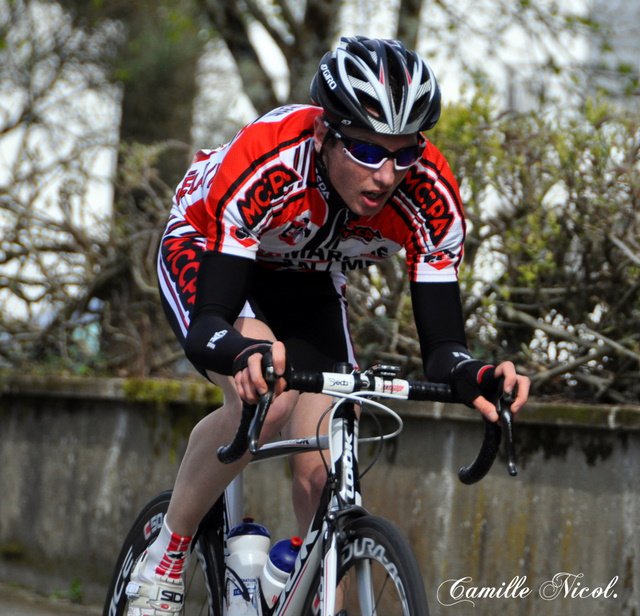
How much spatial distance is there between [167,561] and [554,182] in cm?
269

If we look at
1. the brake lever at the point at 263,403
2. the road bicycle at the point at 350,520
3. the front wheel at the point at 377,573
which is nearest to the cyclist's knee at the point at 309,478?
the road bicycle at the point at 350,520

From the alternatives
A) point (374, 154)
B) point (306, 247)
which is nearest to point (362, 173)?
point (374, 154)

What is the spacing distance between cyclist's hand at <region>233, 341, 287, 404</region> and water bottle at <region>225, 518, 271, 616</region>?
937 mm

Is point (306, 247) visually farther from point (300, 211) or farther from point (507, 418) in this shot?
point (507, 418)

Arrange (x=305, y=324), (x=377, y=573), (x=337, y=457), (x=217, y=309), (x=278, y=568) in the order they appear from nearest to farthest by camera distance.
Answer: (x=377, y=573), (x=337, y=457), (x=217, y=309), (x=278, y=568), (x=305, y=324)

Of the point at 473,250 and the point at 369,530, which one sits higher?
the point at 473,250

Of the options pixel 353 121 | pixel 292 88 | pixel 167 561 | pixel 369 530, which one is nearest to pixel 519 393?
pixel 369 530

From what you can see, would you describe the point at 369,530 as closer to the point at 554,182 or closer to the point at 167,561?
the point at 167,561

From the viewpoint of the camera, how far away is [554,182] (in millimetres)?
5371

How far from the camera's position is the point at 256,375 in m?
2.80

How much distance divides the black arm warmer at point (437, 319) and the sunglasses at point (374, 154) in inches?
16.5

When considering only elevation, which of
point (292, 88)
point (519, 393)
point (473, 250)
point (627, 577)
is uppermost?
point (292, 88)

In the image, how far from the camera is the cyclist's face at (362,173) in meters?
3.25

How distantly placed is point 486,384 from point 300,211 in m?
0.79
